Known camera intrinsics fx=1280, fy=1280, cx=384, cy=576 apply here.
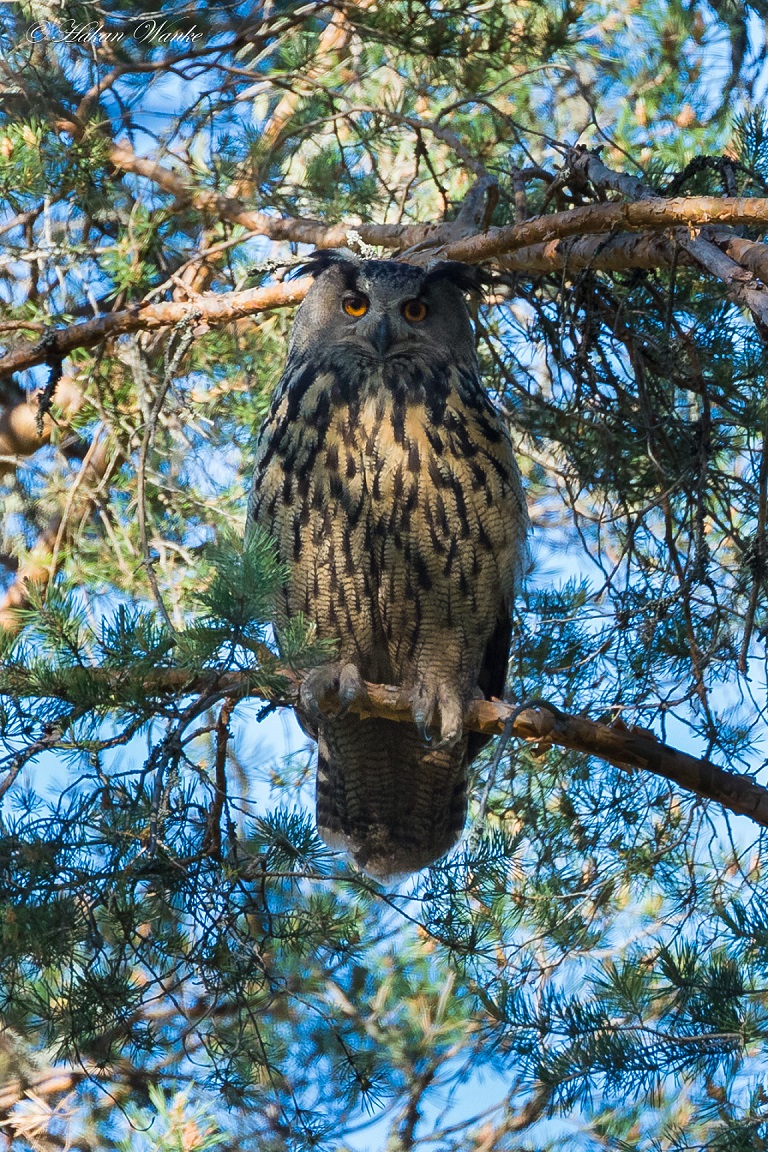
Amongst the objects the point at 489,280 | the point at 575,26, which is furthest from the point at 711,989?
the point at 575,26

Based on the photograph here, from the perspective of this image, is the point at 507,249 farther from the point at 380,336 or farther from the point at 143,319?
the point at 143,319

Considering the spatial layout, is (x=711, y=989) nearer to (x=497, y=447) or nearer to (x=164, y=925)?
(x=164, y=925)

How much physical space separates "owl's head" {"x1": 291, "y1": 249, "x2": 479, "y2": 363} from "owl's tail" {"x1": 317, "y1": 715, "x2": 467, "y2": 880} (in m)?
0.98

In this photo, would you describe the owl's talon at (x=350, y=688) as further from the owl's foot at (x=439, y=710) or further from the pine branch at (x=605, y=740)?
the owl's foot at (x=439, y=710)

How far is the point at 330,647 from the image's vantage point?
2.01 metres

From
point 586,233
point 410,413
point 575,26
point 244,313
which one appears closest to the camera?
point 586,233

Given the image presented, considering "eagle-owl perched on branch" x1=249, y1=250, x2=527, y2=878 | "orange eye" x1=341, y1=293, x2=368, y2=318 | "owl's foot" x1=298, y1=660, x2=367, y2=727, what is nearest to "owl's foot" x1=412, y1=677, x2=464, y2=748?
"eagle-owl perched on branch" x1=249, y1=250, x2=527, y2=878

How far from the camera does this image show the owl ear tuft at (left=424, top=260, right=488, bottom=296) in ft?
10.4

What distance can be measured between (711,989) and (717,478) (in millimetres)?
1178

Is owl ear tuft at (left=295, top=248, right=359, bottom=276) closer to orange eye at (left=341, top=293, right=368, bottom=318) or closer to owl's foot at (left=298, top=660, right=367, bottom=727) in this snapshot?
orange eye at (left=341, top=293, right=368, bottom=318)

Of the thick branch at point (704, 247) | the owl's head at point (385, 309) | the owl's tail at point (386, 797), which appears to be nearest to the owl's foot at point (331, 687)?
the owl's tail at point (386, 797)

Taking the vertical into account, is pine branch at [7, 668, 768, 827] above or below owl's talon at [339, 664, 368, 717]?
below

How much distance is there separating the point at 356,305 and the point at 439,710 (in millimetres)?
1033

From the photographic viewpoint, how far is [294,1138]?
3.02 meters
